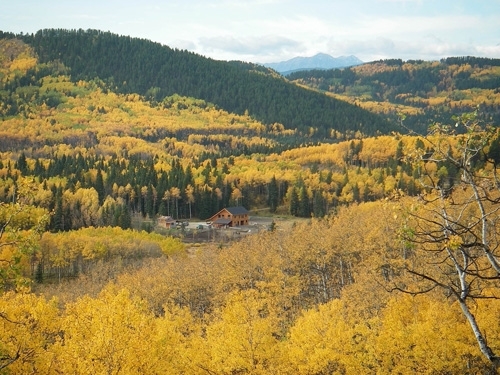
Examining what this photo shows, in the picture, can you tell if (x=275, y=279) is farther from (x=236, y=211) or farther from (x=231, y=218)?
(x=236, y=211)

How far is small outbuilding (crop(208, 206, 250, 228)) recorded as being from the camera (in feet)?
398

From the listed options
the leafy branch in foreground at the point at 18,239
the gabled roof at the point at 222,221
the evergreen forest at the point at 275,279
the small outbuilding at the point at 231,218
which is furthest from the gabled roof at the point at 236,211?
the leafy branch in foreground at the point at 18,239

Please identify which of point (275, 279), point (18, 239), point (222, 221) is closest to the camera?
point (18, 239)

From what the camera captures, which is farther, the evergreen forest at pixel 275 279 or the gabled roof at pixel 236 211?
the gabled roof at pixel 236 211

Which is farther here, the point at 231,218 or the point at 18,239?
the point at 231,218

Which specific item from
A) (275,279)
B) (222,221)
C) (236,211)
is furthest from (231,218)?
(275,279)

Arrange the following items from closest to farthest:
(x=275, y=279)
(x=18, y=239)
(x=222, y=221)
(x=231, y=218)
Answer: (x=18, y=239) → (x=275, y=279) → (x=222, y=221) → (x=231, y=218)

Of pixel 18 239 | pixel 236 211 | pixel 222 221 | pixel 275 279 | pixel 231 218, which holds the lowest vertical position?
pixel 222 221

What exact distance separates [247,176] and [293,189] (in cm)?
1619

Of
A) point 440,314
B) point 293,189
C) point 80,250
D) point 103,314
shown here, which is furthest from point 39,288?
point 293,189

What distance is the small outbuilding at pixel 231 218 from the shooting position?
12125 centimetres

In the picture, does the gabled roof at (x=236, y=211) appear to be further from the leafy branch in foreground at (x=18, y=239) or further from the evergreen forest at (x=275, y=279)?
the leafy branch in foreground at (x=18, y=239)

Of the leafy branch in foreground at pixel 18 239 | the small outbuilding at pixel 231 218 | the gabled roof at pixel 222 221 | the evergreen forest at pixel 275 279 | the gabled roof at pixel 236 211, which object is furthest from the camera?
the gabled roof at pixel 236 211

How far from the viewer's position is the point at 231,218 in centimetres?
12319
